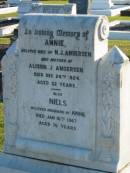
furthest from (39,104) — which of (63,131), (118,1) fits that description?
(118,1)

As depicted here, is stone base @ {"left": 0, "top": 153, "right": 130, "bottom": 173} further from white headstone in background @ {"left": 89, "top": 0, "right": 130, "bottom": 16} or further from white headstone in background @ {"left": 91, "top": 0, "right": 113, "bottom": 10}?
white headstone in background @ {"left": 91, "top": 0, "right": 113, "bottom": 10}

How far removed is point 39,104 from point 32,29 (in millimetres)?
847

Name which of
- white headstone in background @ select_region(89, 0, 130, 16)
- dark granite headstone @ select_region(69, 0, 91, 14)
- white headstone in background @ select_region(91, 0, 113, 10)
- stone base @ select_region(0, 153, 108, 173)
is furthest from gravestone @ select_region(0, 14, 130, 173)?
white headstone in background @ select_region(91, 0, 113, 10)

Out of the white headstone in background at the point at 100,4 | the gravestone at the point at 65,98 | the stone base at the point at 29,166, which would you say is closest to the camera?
the gravestone at the point at 65,98

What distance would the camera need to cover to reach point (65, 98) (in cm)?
560

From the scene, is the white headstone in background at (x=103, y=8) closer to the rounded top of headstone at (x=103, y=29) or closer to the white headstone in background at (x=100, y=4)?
the white headstone in background at (x=100, y=4)

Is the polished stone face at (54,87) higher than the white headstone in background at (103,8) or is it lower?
higher

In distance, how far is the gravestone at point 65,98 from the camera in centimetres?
536

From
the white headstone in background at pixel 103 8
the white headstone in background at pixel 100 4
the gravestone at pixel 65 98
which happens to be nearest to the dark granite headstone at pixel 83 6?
the white headstone in background at pixel 103 8

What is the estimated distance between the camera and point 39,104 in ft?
19.0

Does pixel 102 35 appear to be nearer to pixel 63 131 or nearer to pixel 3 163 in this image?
pixel 63 131

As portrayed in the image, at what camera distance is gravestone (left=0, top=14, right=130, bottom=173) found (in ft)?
17.6

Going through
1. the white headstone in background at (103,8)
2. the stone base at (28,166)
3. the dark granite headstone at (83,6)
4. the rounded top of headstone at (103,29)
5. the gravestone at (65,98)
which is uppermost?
the rounded top of headstone at (103,29)

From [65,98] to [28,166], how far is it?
929mm
